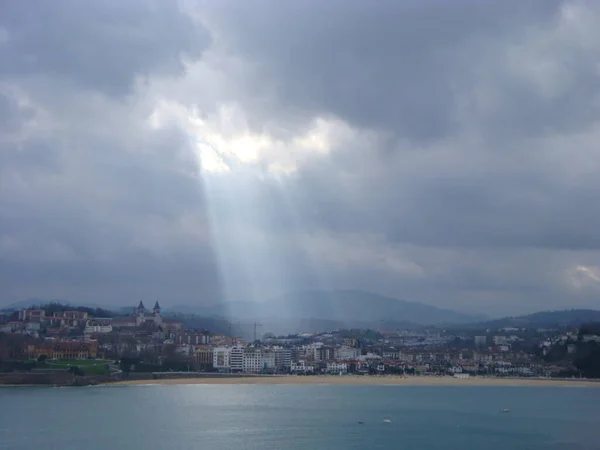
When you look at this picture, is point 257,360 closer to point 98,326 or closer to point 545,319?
point 98,326

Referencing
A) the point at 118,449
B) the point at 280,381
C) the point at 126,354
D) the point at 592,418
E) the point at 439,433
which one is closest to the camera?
the point at 118,449

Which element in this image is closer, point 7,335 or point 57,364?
point 57,364

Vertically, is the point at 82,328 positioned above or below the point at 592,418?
above

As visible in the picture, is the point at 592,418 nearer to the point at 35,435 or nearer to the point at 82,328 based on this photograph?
the point at 35,435

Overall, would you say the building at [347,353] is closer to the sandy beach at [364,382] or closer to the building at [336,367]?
the building at [336,367]

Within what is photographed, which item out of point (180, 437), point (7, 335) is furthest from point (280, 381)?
point (180, 437)

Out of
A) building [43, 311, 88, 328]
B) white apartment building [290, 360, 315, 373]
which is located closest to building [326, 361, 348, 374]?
white apartment building [290, 360, 315, 373]
